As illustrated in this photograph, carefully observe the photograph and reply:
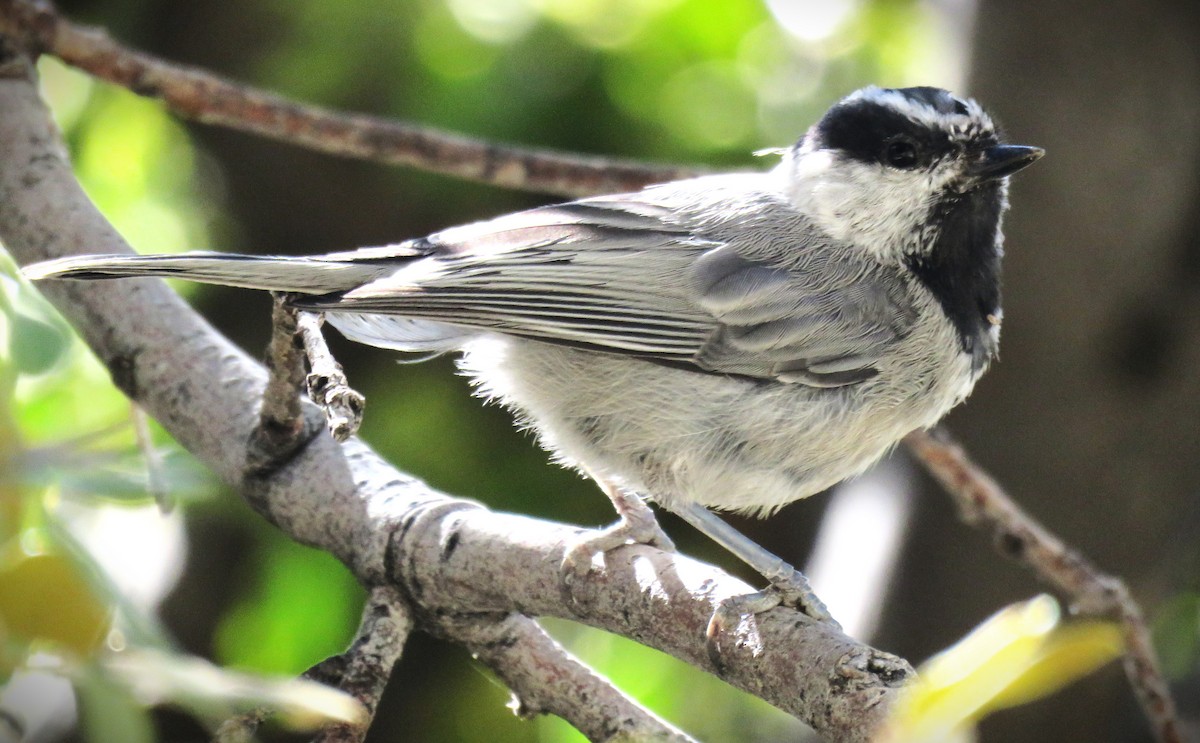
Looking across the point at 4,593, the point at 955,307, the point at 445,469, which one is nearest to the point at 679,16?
the point at 955,307

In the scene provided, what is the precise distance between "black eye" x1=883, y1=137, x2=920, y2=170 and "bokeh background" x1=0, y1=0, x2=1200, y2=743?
80cm

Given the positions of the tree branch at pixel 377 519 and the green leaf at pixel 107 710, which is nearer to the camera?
the green leaf at pixel 107 710

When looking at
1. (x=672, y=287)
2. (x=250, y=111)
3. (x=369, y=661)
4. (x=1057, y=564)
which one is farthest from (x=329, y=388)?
(x=1057, y=564)

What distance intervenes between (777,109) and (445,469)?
1.42 m

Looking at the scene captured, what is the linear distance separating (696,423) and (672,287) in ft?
0.94

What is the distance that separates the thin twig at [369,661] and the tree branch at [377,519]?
55 mm

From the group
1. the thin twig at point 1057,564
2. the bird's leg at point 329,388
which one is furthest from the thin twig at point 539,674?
the thin twig at point 1057,564

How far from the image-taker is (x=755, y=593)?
5.47 feet

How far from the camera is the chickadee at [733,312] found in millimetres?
2113

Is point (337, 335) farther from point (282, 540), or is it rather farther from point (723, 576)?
point (723, 576)

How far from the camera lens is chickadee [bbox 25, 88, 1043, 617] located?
211cm

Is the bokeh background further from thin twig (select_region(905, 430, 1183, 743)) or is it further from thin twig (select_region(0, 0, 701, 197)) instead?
thin twig (select_region(905, 430, 1183, 743))

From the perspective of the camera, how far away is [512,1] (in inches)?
118

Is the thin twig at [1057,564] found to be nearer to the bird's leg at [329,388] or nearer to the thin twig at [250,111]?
the thin twig at [250,111]
